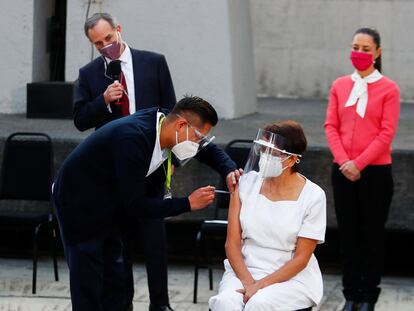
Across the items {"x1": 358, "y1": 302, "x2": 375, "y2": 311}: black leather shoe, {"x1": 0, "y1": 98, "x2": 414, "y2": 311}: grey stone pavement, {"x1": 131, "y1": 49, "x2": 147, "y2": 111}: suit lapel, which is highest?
{"x1": 131, "y1": 49, "x2": 147, "y2": 111}: suit lapel

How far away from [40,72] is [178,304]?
10.9 feet

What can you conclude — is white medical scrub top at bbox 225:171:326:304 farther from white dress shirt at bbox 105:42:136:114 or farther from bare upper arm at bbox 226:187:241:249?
white dress shirt at bbox 105:42:136:114

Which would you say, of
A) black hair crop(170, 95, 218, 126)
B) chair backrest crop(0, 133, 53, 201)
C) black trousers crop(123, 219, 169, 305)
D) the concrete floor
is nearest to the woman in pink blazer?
the concrete floor

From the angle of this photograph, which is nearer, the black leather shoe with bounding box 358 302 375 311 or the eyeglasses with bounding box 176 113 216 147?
the eyeglasses with bounding box 176 113 216 147

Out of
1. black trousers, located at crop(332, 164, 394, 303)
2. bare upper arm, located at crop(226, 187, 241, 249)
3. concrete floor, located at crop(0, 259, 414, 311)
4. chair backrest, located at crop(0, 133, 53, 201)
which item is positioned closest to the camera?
bare upper arm, located at crop(226, 187, 241, 249)

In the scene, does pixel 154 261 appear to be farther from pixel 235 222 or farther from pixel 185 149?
pixel 185 149

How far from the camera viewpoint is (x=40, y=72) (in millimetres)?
9922

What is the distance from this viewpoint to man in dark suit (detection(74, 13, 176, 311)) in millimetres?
6449

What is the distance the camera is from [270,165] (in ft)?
17.9

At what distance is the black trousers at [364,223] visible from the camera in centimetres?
687

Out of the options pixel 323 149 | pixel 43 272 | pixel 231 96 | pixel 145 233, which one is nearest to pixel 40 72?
pixel 231 96

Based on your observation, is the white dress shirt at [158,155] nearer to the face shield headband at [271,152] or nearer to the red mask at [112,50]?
the face shield headband at [271,152]

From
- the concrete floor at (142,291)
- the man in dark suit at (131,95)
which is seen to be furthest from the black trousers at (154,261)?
the concrete floor at (142,291)

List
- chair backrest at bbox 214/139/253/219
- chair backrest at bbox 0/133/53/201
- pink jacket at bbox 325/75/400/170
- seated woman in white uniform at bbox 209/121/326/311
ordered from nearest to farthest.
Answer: seated woman in white uniform at bbox 209/121/326/311 < pink jacket at bbox 325/75/400/170 < chair backrest at bbox 214/139/253/219 < chair backrest at bbox 0/133/53/201
